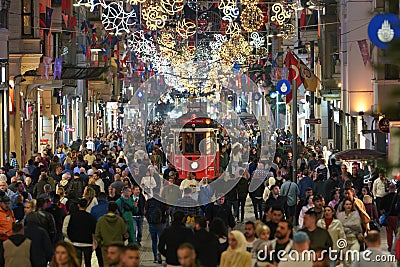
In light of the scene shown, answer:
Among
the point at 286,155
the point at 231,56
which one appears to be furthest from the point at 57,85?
the point at 286,155

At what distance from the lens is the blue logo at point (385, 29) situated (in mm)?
6450

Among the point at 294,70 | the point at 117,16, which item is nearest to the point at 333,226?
the point at 117,16

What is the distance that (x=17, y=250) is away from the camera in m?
13.7

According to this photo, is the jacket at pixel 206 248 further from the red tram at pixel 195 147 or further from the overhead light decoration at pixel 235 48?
the overhead light decoration at pixel 235 48

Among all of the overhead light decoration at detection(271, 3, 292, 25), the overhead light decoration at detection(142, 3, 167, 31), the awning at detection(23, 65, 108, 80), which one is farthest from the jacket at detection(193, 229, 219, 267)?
the awning at detection(23, 65, 108, 80)

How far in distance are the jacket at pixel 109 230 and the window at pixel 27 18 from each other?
25.3 meters

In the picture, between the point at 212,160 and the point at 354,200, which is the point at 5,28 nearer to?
the point at 212,160

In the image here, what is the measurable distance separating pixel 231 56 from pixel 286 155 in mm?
7840

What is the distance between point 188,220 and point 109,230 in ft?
5.80

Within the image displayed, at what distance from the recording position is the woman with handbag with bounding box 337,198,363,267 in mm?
15805

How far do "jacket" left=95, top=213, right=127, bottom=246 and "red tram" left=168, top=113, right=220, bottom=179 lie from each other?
63.8ft

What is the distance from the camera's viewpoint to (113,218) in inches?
631

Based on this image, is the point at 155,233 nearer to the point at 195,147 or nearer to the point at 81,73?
the point at 195,147

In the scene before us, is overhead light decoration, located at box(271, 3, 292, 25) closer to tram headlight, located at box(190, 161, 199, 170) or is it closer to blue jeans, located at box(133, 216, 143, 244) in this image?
blue jeans, located at box(133, 216, 143, 244)
